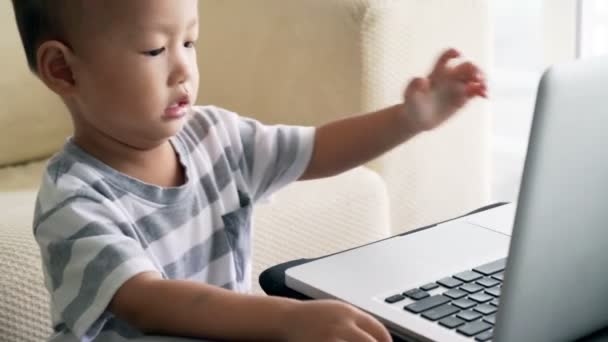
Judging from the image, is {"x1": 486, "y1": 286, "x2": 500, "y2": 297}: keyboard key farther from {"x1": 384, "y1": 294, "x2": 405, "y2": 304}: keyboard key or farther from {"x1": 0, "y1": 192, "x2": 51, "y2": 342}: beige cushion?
{"x1": 0, "y1": 192, "x2": 51, "y2": 342}: beige cushion

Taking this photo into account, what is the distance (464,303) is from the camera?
2.09 feet

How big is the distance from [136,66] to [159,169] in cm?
11

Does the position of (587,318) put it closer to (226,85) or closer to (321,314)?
(321,314)

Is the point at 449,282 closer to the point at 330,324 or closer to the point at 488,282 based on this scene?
the point at 488,282

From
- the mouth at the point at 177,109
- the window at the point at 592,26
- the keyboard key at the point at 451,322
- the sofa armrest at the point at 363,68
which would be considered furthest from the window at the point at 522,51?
the keyboard key at the point at 451,322

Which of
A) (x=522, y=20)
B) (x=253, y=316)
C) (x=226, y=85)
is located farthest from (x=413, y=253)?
(x=522, y=20)

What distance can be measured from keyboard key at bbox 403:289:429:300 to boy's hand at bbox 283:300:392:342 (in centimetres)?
11

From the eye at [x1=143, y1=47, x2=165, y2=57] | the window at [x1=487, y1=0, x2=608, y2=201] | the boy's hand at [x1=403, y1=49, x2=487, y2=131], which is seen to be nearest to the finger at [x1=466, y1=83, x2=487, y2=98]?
the boy's hand at [x1=403, y1=49, x2=487, y2=131]

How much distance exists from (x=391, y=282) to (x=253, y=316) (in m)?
0.12

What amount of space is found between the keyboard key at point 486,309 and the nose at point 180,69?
301 millimetres

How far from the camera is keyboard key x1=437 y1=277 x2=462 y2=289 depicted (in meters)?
0.67

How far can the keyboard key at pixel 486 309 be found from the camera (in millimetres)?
625

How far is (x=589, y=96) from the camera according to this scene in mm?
500

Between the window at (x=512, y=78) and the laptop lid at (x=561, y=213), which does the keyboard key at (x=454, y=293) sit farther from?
the window at (x=512, y=78)
